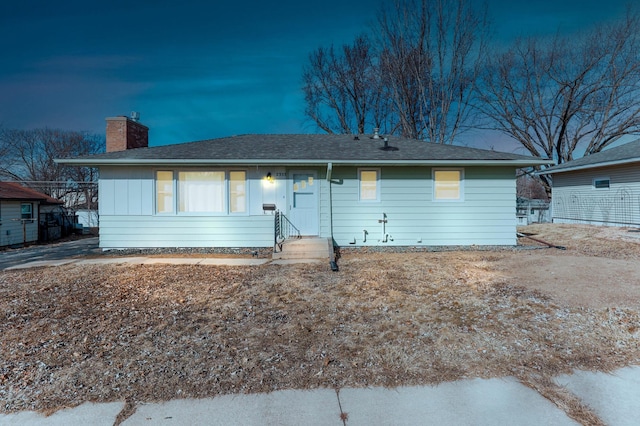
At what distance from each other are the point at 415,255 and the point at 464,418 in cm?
622

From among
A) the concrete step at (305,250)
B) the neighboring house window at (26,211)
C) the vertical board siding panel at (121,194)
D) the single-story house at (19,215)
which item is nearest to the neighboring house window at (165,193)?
the vertical board siding panel at (121,194)

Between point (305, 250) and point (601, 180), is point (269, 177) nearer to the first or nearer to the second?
point (305, 250)

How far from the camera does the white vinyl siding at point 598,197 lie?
13125 millimetres

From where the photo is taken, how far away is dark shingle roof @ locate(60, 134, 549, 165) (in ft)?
28.6

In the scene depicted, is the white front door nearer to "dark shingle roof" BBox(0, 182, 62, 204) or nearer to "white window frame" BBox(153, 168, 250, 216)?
"white window frame" BBox(153, 168, 250, 216)

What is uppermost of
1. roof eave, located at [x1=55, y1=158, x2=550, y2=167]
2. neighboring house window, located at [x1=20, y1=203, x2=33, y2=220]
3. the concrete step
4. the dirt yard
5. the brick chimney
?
the brick chimney

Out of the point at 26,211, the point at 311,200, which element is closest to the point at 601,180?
the point at 311,200

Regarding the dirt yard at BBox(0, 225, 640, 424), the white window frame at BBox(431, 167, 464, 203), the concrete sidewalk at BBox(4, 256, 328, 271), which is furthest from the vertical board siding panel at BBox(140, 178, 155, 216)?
the white window frame at BBox(431, 167, 464, 203)

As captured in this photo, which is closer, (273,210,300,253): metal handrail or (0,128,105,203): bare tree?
(273,210,300,253): metal handrail

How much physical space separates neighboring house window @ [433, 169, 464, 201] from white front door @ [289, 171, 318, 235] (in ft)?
11.8

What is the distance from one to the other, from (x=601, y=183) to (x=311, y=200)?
14525mm

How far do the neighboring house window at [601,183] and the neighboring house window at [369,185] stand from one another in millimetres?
12525

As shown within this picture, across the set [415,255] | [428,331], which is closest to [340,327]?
[428,331]

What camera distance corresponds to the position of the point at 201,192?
919 cm
